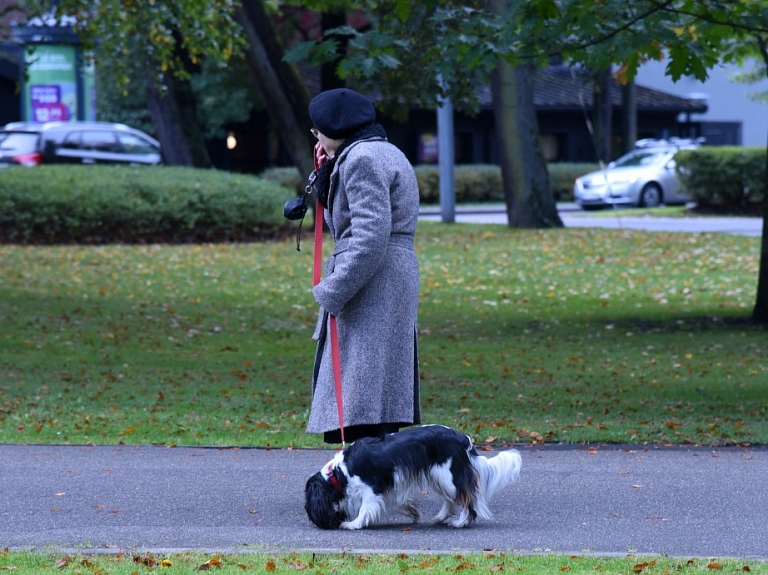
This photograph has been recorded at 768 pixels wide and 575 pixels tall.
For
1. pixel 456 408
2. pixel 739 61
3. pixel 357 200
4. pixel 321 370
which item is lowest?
pixel 456 408

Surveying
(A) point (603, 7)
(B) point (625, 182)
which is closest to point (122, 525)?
(A) point (603, 7)

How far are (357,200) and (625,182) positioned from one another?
98.8 feet

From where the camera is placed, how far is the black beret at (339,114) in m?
5.52

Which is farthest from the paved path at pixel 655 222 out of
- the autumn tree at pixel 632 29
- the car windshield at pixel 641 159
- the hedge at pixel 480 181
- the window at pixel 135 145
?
the autumn tree at pixel 632 29

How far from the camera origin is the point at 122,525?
18.8 feet

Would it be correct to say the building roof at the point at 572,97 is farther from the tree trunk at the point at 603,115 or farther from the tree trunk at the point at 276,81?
the tree trunk at the point at 276,81

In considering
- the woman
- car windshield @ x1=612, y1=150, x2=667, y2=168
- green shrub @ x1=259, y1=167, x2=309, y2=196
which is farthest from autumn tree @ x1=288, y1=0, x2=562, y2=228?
green shrub @ x1=259, y1=167, x2=309, y2=196

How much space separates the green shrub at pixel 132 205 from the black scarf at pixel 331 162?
1629 centimetres

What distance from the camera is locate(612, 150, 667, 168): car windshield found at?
35031 mm

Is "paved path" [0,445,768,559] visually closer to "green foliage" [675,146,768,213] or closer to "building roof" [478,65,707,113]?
"green foliage" [675,146,768,213]

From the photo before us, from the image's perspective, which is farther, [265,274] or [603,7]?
[265,274]

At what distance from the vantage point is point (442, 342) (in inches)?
508

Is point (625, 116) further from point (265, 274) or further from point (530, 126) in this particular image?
point (265, 274)

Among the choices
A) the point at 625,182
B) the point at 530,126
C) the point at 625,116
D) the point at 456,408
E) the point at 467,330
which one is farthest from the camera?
the point at 625,116
